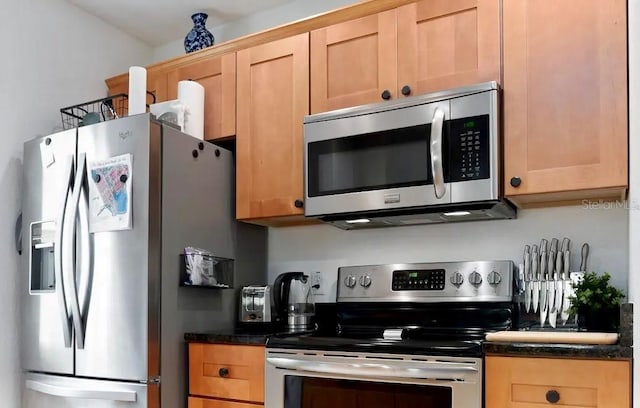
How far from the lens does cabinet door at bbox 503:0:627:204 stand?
1.92 m

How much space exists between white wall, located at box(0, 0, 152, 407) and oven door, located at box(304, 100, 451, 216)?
1.32m

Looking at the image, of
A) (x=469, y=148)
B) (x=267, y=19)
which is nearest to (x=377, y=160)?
(x=469, y=148)

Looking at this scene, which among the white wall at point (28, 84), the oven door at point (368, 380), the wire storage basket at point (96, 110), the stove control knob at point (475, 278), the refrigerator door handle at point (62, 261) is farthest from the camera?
the wire storage basket at point (96, 110)

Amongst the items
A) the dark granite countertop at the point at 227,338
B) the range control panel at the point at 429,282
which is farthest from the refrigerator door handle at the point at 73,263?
the range control panel at the point at 429,282

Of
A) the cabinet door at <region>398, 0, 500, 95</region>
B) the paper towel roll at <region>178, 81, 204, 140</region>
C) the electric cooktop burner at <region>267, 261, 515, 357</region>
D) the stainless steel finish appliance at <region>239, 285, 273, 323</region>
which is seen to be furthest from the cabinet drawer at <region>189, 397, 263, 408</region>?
the cabinet door at <region>398, 0, 500, 95</region>

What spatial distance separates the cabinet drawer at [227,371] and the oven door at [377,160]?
0.62 m

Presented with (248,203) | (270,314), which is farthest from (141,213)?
(270,314)

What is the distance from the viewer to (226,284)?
101 inches

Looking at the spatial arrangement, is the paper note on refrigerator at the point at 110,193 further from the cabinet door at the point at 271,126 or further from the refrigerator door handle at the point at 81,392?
the refrigerator door handle at the point at 81,392

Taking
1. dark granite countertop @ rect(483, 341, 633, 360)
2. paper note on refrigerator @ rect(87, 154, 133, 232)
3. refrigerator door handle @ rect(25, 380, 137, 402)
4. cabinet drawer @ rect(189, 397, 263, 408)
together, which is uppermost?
paper note on refrigerator @ rect(87, 154, 133, 232)

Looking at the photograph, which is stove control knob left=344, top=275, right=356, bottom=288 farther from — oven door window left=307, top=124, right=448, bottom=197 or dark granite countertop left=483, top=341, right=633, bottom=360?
dark granite countertop left=483, top=341, right=633, bottom=360

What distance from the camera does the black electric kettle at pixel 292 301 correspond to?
2572 mm

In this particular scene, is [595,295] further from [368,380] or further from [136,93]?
[136,93]

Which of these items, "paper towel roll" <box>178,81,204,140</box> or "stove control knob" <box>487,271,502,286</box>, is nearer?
"stove control knob" <box>487,271,502,286</box>
